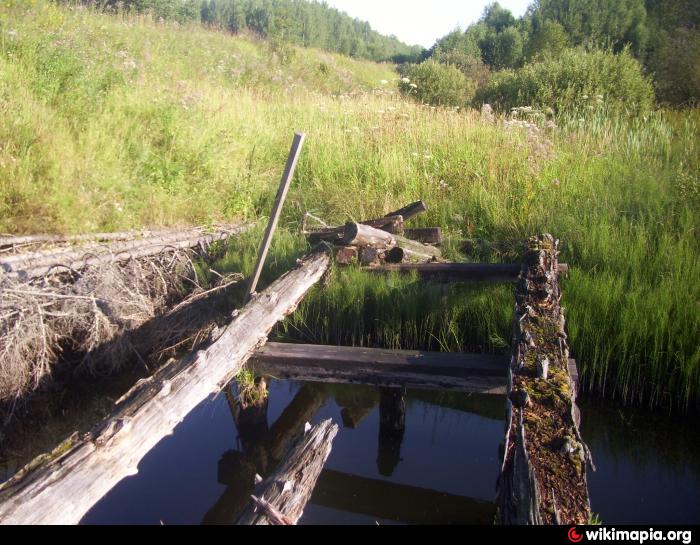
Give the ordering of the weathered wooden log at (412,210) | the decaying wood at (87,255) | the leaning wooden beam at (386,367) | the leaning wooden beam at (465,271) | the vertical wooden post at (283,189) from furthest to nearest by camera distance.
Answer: the weathered wooden log at (412,210) → the leaning wooden beam at (465,271) → the decaying wood at (87,255) → the vertical wooden post at (283,189) → the leaning wooden beam at (386,367)

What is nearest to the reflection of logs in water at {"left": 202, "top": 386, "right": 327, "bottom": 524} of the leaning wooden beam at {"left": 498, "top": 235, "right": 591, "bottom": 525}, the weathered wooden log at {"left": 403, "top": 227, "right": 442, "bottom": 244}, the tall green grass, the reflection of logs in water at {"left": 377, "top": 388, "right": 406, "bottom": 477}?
the reflection of logs in water at {"left": 377, "top": 388, "right": 406, "bottom": 477}

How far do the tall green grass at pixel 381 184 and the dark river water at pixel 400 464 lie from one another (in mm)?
575

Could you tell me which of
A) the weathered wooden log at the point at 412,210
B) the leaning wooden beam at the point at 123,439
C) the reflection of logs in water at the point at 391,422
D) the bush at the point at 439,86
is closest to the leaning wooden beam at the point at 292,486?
the leaning wooden beam at the point at 123,439

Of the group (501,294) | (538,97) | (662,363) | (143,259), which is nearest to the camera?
(662,363)

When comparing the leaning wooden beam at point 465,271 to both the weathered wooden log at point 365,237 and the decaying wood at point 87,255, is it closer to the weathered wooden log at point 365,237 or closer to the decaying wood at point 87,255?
the weathered wooden log at point 365,237

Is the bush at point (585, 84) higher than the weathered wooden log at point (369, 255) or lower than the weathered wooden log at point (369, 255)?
higher

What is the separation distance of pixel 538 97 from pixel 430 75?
5.37 metres

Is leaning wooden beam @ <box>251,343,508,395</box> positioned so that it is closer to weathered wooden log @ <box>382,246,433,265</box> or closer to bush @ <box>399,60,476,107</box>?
weathered wooden log @ <box>382,246,433,265</box>

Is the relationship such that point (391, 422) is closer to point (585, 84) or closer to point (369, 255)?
point (369, 255)

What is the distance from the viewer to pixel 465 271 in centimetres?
581

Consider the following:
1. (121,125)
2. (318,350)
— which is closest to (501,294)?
(318,350)

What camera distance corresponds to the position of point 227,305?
19.8 ft

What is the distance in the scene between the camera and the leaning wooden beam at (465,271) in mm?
5703
